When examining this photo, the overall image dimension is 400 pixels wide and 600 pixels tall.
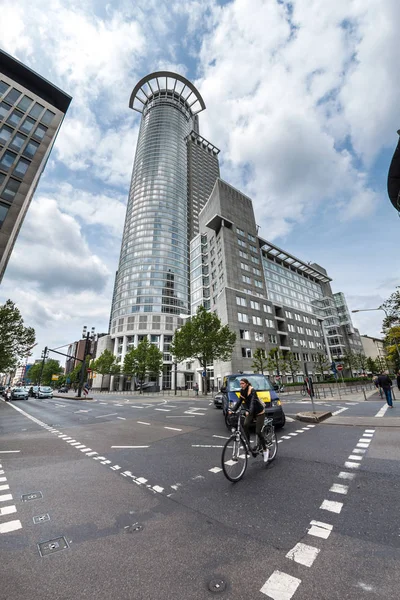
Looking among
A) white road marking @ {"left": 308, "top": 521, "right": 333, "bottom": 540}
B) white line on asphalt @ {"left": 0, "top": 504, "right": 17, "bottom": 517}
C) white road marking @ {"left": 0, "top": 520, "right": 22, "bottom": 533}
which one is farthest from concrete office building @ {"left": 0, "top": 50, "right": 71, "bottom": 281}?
white road marking @ {"left": 308, "top": 521, "right": 333, "bottom": 540}

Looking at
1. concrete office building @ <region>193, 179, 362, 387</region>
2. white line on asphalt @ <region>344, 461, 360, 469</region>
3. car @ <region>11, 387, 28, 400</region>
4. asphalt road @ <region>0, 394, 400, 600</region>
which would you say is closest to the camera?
asphalt road @ <region>0, 394, 400, 600</region>

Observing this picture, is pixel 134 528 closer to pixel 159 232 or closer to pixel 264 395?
pixel 264 395

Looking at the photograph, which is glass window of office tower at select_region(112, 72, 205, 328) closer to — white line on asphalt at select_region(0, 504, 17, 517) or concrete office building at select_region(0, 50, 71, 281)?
concrete office building at select_region(0, 50, 71, 281)

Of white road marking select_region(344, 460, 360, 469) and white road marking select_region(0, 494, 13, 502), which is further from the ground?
white road marking select_region(344, 460, 360, 469)

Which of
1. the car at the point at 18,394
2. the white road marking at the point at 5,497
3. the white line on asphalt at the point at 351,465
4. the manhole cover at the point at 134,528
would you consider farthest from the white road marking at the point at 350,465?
the car at the point at 18,394

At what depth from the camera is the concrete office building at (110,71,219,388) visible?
275ft

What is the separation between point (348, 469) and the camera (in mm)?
5297

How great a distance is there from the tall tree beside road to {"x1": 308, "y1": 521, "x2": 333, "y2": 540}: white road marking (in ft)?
123

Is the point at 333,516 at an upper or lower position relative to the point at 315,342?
lower

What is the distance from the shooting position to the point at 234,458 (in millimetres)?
5164

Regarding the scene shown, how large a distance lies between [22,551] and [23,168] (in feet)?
145

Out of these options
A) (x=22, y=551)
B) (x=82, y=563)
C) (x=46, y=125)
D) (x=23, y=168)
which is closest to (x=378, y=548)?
(x=82, y=563)

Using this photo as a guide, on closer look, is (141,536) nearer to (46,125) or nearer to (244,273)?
(46,125)

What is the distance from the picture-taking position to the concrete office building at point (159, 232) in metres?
83.9
